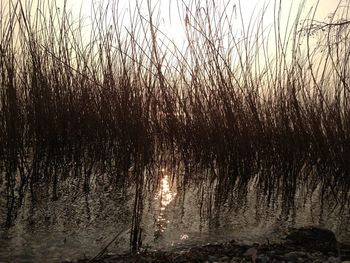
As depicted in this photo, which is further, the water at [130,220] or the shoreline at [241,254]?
the water at [130,220]

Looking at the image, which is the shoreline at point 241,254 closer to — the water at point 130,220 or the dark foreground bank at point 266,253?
the dark foreground bank at point 266,253

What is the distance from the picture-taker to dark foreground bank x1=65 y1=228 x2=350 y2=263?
1875 mm

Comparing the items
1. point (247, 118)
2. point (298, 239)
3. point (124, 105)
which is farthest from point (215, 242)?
point (247, 118)

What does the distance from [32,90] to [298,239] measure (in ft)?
6.29

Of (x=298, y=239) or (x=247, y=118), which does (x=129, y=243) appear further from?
(x=247, y=118)

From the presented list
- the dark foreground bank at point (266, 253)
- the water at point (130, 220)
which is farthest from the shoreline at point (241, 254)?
A: the water at point (130, 220)

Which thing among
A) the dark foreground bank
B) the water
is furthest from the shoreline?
the water

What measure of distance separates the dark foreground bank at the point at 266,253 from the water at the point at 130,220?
97 mm

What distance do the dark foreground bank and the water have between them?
0.10m

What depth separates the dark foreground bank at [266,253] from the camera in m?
1.88

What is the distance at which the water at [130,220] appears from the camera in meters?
2.04

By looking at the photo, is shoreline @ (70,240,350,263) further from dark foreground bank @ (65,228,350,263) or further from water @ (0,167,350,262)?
water @ (0,167,350,262)

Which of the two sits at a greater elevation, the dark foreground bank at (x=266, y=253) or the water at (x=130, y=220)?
the water at (x=130, y=220)

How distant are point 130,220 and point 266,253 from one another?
78cm
